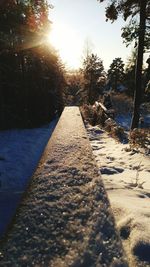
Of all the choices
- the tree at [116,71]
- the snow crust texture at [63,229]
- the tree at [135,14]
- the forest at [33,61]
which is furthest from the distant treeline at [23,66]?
the tree at [116,71]

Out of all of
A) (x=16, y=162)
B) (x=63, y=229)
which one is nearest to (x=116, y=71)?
(x=16, y=162)

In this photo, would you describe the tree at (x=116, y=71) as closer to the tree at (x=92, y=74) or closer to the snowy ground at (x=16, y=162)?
the tree at (x=92, y=74)

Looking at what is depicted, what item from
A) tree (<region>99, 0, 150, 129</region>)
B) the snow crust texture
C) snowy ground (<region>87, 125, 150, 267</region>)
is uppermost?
tree (<region>99, 0, 150, 129</region>)

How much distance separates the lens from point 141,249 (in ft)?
6.34

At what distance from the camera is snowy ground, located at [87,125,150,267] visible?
2.04m

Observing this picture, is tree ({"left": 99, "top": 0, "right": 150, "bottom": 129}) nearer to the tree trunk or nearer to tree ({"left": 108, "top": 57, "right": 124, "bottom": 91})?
Answer: the tree trunk

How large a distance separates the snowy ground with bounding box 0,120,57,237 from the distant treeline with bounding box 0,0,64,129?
65.2 inches

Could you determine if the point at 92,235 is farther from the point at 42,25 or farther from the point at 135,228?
the point at 42,25

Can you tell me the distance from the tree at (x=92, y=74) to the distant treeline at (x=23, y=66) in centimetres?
2049

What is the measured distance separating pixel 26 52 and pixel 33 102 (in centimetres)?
332

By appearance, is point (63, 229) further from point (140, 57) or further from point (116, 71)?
point (116, 71)

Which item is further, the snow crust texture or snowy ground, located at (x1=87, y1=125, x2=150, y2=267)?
snowy ground, located at (x1=87, y1=125, x2=150, y2=267)

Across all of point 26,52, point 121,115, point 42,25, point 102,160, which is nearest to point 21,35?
point 26,52

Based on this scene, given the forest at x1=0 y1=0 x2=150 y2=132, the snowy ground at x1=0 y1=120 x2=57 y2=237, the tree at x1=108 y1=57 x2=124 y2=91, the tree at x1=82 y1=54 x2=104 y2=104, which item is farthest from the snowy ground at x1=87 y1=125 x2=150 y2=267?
A: the tree at x1=108 y1=57 x2=124 y2=91
